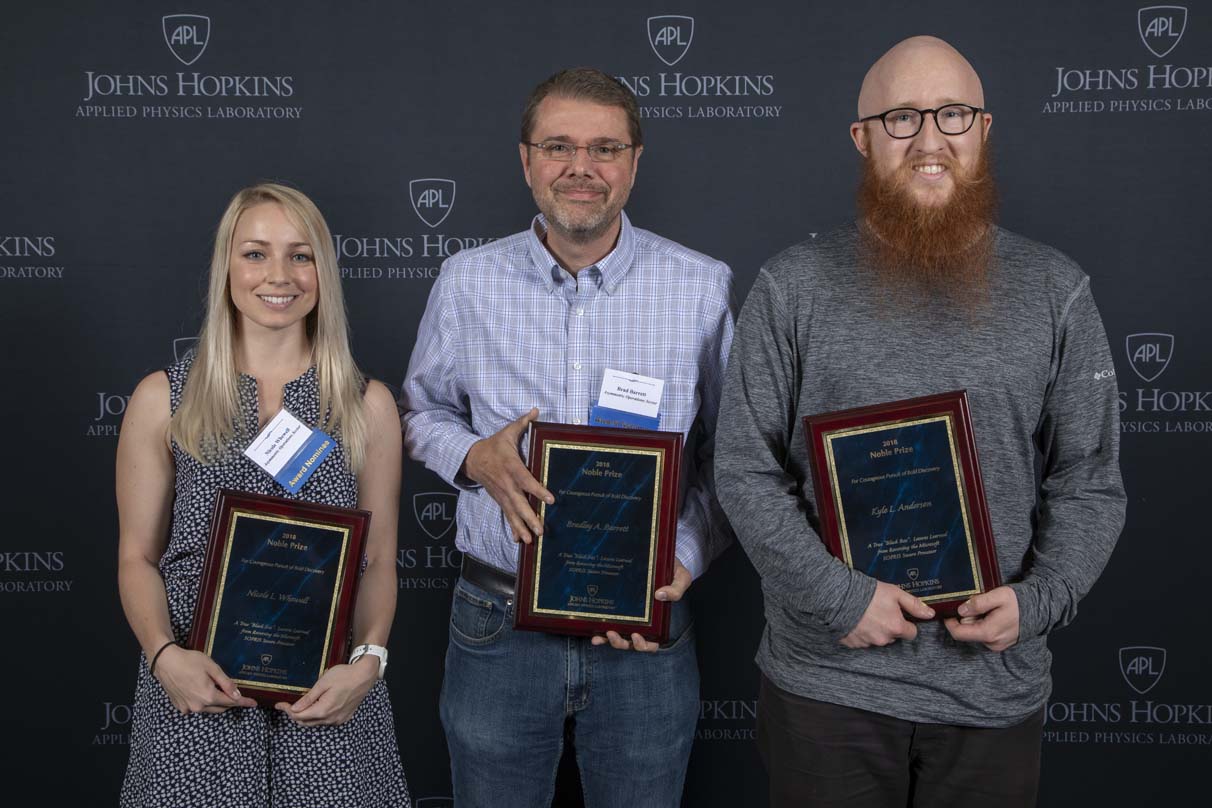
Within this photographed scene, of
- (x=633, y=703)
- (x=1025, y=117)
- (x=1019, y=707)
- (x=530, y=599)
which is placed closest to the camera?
(x=1019, y=707)

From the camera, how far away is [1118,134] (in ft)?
9.74

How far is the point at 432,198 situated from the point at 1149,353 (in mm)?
2141

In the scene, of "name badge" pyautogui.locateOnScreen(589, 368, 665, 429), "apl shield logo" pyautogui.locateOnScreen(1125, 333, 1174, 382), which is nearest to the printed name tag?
"name badge" pyautogui.locateOnScreen(589, 368, 665, 429)

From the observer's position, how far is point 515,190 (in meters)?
3.05

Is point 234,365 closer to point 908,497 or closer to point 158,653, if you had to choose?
point 158,653

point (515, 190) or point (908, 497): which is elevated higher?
point (515, 190)

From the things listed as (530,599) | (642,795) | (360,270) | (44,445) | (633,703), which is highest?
(360,270)

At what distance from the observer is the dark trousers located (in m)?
1.82

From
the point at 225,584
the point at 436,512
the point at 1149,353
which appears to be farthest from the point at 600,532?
the point at 1149,353

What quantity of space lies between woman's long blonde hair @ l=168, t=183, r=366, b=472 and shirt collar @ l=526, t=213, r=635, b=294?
1.39 feet

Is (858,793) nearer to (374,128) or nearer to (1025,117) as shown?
(1025,117)

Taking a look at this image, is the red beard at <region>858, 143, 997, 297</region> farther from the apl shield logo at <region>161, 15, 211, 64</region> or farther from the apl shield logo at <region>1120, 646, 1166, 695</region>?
the apl shield logo at <region>161, 15, 211, 64</region>

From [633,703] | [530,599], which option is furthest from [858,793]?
[530,599]

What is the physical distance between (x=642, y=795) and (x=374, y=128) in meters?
1.98
